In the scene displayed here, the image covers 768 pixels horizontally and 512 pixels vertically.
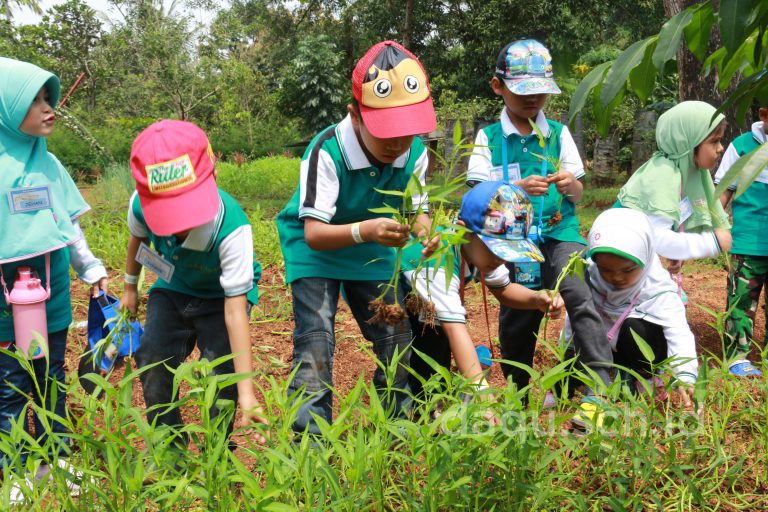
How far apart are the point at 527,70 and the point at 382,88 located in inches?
38.0

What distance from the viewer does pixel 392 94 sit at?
2.23 meters

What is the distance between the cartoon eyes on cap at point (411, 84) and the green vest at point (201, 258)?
645 millimetres

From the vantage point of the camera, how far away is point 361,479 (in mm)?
1696

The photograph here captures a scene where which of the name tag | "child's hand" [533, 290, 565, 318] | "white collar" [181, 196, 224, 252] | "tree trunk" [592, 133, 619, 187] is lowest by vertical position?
"tree trunk" [592, 133, 619, 187]

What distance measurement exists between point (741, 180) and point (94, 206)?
8.58 meters

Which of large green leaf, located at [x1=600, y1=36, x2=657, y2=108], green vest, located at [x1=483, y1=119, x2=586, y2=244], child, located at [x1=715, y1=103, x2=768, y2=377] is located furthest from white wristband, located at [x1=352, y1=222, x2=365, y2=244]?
child, located at [x1=715, y1=103, x2=768, y2=377]

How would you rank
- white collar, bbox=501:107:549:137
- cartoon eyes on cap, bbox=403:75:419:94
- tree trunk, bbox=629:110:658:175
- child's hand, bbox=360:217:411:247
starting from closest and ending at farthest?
child's hand, bbox=360:217:411:247, cartoon eyes on cap, bbox=403:75:419:94, white collar, bbox=501:107:549:137, tree trunk, bbox=629:110:658:175

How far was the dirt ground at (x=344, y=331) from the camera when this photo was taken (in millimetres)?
3594

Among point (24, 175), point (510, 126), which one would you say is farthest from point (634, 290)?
point (24, 175)

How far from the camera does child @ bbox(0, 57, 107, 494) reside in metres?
2.54

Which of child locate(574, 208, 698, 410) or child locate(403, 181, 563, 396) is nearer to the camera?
child locate(403, 181, 563, 396)

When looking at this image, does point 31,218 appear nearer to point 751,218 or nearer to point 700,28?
point 700,28

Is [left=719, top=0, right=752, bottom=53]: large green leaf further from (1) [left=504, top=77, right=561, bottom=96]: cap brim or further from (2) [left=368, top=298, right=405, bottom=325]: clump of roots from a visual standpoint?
(1) [left=504, top=77, right=561, bottom=96]: cap brim

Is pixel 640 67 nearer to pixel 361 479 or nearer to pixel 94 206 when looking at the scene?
pixel 361 479
